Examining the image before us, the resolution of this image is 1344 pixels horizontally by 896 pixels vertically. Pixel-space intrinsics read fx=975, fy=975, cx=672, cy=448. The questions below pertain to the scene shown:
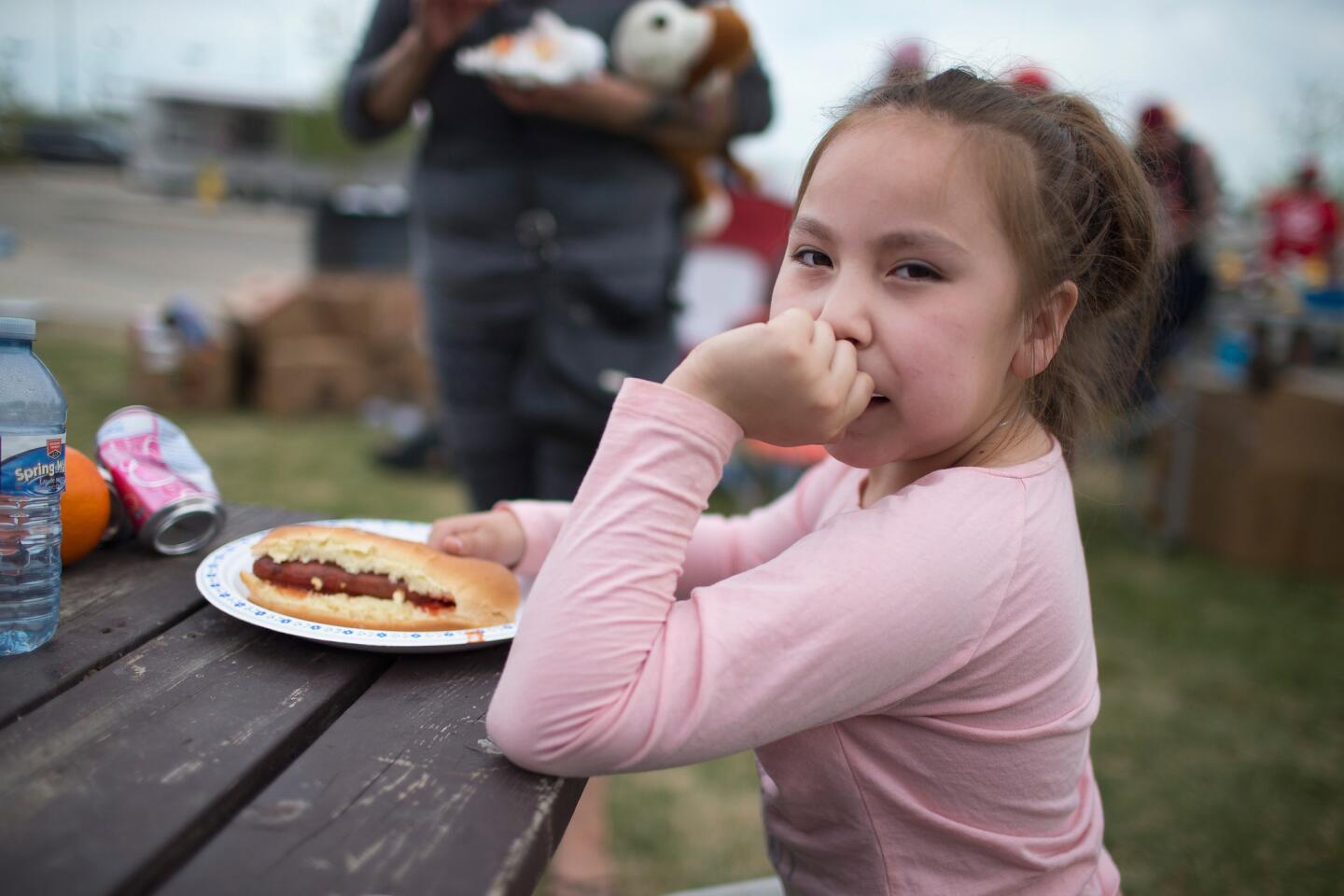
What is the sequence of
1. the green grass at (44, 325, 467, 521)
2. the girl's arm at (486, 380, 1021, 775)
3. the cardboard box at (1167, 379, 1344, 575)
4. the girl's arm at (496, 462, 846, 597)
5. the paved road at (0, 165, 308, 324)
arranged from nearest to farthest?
the girl's arm at (486, 380, 1021, 775) < the girl's arm at (496, 462, 846, 597) < the cardboard box at (1167, 379, 1344, 575) < the green grass at (44, 325, 467, 521) < the paved road at (0, 165, 308, 324)

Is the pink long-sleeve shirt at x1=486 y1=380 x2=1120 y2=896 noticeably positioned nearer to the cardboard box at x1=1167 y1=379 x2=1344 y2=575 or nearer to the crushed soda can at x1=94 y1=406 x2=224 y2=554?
the crushed soda can at x1=94 y1=406 x2=224 y2=554

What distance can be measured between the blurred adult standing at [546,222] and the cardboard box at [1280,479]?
13.4 feet

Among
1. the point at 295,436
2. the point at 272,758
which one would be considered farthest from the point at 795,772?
the point at 295,436

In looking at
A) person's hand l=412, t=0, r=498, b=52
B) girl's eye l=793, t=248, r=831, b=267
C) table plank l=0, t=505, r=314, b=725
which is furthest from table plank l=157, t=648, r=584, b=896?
person's hand l=412, t=0, r=498, b=52

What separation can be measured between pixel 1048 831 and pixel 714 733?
52cm

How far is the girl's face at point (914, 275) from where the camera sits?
1.11m

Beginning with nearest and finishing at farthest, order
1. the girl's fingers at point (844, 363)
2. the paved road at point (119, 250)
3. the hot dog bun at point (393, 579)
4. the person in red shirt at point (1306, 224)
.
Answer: the girl's fingers at point (844, 363), the hot dog bun at point (393, 579), the person in red shirt at point (1306, 224), the paved road at point (119, 250)

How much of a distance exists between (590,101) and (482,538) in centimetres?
128

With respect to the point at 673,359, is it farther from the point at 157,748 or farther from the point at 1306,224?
the point at 1306,224

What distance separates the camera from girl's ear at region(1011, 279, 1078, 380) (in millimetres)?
1222

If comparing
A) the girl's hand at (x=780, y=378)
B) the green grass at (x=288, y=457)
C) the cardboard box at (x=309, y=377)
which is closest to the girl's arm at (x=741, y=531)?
the girl's hand at (x=780, y=378)

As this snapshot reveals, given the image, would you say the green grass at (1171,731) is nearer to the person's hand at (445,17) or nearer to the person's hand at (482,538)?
the person's hand at (445,17)

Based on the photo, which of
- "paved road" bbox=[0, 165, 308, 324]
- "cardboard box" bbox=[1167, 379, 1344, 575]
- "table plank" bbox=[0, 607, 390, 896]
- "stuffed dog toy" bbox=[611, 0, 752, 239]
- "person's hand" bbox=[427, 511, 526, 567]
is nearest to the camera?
"table plank" bbox=[0, 607, 390, 896]

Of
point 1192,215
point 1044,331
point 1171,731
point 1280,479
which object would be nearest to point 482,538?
point 1044,331
